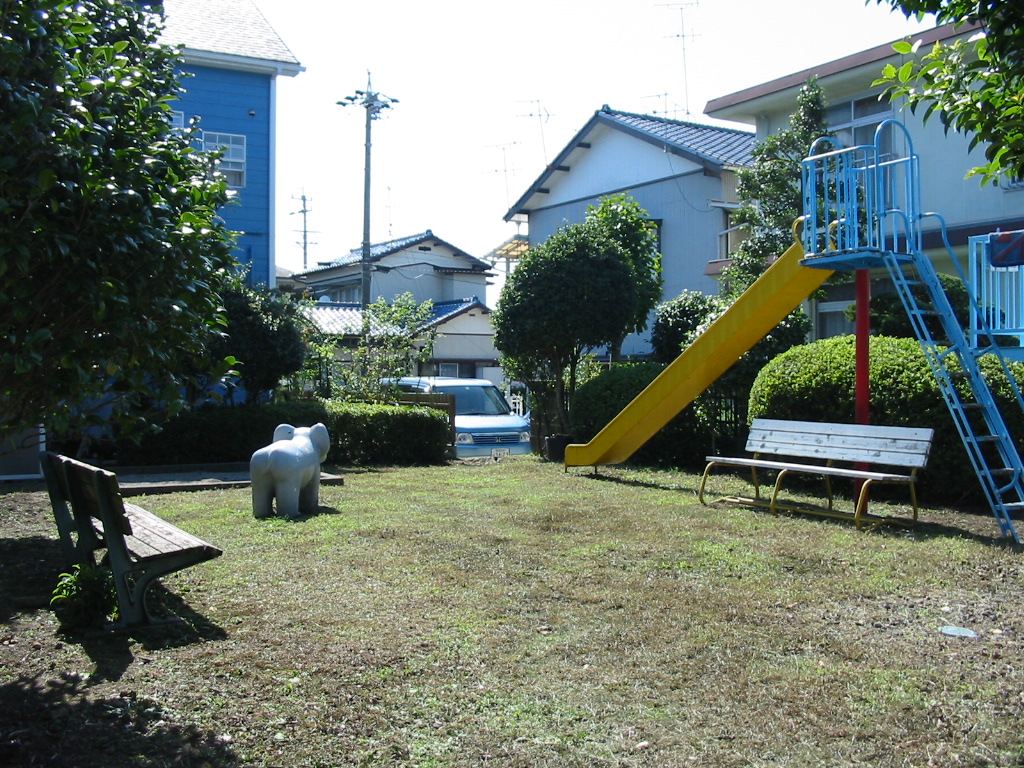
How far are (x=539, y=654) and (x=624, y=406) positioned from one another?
416 inches

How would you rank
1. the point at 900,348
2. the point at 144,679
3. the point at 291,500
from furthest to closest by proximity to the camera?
the point at 900,348 < the point at 291,500 < the point at 144,679

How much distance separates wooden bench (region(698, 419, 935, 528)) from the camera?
877 cm

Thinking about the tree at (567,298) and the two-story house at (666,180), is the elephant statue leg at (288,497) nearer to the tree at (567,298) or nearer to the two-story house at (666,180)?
the tree at (567,298)

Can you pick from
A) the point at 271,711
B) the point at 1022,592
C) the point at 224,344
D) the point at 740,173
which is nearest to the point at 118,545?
the point at 271,711

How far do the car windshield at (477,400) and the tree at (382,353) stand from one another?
1136 millimetres

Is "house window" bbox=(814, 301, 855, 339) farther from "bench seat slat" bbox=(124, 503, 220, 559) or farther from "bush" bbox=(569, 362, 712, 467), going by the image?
"bench seat slat" bbox=(124, 503, 220, 559)

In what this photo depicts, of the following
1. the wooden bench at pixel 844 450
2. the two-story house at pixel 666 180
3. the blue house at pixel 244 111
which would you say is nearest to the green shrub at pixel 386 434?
the blue house at pixel 244 111

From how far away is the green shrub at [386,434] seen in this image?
1590cm

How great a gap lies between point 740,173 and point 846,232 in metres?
8.60

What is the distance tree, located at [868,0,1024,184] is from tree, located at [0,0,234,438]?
338 centimetres

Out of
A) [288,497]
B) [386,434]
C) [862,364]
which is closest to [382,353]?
[386,434]

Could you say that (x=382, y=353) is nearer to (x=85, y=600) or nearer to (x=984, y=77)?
(x=85, y=600)

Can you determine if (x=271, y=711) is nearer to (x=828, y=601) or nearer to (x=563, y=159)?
(x=828, y=601)

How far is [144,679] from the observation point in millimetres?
4719
